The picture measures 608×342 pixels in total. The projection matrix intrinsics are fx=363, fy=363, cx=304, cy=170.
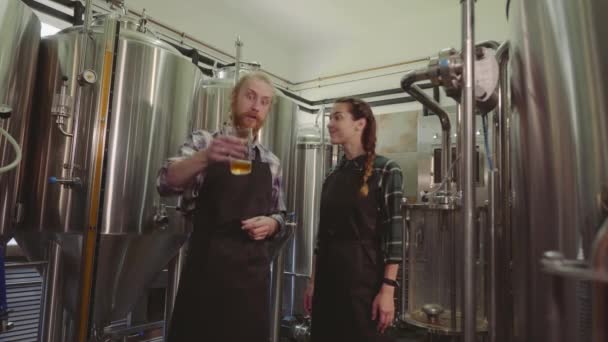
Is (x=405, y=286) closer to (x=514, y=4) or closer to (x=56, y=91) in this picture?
(x=514, y=4)

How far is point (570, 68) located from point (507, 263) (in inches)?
21.5

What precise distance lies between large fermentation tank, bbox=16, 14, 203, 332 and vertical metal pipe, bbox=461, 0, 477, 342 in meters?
1.47

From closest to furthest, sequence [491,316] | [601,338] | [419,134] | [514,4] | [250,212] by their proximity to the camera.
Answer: [601,338], [514,4], [491,316], [250,212], [419,134]

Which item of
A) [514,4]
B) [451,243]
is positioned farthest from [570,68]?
[451,243]

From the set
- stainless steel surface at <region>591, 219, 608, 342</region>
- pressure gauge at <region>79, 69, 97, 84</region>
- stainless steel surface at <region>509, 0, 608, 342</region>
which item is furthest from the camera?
pressure gauge at <region>79, 69, 97, 84</region>

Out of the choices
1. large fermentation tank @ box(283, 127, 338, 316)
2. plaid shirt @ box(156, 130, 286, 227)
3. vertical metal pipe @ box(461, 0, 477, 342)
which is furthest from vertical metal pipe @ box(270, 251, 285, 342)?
vertical metal pipe @ box(461, 0, 477, 342)

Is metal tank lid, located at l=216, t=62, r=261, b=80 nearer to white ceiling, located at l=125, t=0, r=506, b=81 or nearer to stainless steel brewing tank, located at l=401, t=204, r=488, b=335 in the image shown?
white ceiling, located at l=125, t=0, r=506, b=81

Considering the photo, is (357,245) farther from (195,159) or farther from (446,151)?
(195,159)

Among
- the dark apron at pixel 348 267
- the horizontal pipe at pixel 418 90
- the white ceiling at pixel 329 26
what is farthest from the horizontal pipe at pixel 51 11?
the horizontal pipe at pixel 418 90

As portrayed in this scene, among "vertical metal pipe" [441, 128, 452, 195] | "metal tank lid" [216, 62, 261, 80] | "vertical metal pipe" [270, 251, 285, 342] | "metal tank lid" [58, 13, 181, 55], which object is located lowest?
"vertical metal pipe" [270, 251, 285, 342]

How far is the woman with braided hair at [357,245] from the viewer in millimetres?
1555

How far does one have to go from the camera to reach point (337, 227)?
167 cm

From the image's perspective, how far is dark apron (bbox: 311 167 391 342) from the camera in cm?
156

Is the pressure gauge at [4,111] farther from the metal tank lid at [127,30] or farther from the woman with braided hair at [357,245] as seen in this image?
the woman with braided hair at [357,245]
